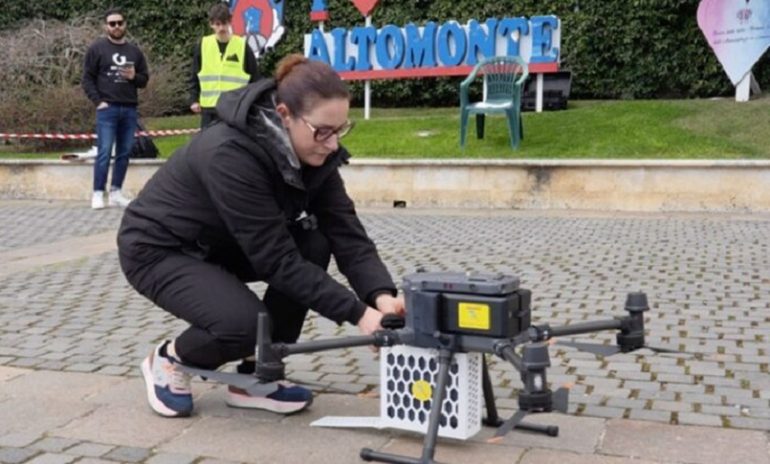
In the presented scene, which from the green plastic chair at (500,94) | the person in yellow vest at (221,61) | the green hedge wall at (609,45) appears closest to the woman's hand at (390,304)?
the person in yellow vest at (221,61)

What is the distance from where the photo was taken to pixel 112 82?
986 cm

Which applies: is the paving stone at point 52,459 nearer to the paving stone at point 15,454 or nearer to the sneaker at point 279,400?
the paving stone at point 15,454

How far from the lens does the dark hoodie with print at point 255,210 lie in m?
3.17

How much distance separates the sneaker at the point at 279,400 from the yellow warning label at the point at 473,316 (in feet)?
3.14

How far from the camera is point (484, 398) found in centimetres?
334

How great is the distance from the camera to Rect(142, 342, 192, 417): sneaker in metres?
3.54

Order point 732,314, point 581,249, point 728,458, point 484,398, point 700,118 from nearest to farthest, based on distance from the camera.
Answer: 1. point 728,458
2. point 484,398
3. point 732,314
4. point 581,249
5. point 700,118

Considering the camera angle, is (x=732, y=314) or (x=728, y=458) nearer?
(x=728, y=458)

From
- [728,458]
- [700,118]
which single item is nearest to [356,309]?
[728,458]

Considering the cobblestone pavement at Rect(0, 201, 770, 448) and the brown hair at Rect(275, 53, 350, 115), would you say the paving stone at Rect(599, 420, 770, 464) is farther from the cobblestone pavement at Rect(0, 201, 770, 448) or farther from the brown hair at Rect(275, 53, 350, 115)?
the brown hair at Rect(275, 53, 350, 115)

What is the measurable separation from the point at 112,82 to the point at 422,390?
25.0ft

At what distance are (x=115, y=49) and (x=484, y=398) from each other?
7.70 m

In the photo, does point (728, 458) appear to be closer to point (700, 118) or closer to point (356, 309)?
point (356, 309)

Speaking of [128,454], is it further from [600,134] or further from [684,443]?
[600,134]
